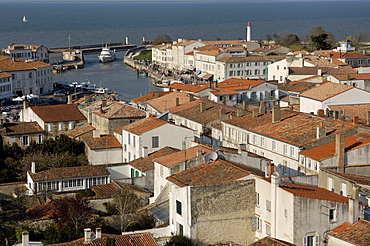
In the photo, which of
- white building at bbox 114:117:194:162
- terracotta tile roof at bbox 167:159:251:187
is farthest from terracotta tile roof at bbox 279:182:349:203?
white building at bbox 114:117:194:162

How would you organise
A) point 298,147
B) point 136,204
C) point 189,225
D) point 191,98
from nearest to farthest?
point 189,225 → point 136,204 → point 298,147 → point 191,98

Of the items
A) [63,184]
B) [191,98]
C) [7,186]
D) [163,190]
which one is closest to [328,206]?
[163,190]

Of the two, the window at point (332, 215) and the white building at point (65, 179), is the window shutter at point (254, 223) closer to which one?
the window at point (332, 215)

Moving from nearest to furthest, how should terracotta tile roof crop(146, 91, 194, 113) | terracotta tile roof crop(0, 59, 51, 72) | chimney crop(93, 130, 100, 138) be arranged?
chimney crop(93, 130, 100, 138), terracotta tile roof crop(146, 91, 194, 113), terracotta tile roof crop(0, 59, 51, 72)

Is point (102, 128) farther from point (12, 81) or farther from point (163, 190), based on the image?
point (12, 81)

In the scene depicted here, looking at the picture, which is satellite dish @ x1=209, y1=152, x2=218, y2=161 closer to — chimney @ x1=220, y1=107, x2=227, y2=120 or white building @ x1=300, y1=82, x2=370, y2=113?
chimney @ x1=220, y1=107, x2=227, y2=120
